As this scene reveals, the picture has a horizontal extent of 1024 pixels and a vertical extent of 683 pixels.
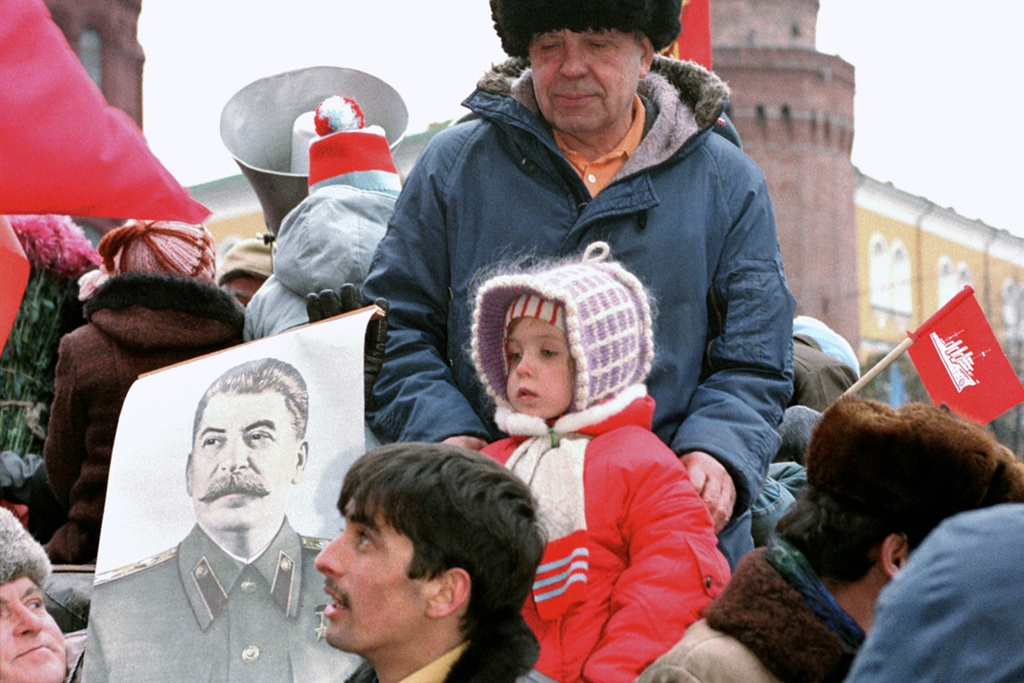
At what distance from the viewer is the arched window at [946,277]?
5228cm

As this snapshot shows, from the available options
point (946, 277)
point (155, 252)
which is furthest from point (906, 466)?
point (946, 277)

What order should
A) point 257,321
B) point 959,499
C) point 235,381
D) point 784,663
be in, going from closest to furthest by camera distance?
point 784,663 → point 959,499 → point 235,381 → point 257,321

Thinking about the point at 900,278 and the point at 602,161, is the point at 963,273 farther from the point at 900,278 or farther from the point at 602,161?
the point at 602,161

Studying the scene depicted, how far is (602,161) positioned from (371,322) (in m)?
0.70

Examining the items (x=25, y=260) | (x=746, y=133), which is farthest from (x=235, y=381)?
(x=746, y=133)

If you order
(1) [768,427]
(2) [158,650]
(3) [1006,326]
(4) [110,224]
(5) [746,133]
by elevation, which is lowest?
(3) [1006,326]

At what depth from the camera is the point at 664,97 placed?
411cm

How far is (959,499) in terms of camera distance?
10.2ft

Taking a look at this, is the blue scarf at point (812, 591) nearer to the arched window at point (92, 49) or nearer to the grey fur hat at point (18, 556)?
the grey fur hat at point (18, 556)

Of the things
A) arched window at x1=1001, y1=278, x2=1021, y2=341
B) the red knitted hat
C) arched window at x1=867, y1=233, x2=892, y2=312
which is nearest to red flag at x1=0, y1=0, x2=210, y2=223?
the red knitted hat

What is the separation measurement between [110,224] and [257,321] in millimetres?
22339

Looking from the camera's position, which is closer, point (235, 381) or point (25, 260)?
point (235, 381)

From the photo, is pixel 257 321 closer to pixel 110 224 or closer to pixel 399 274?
pixel 399 274

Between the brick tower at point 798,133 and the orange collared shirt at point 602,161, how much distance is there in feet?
129
